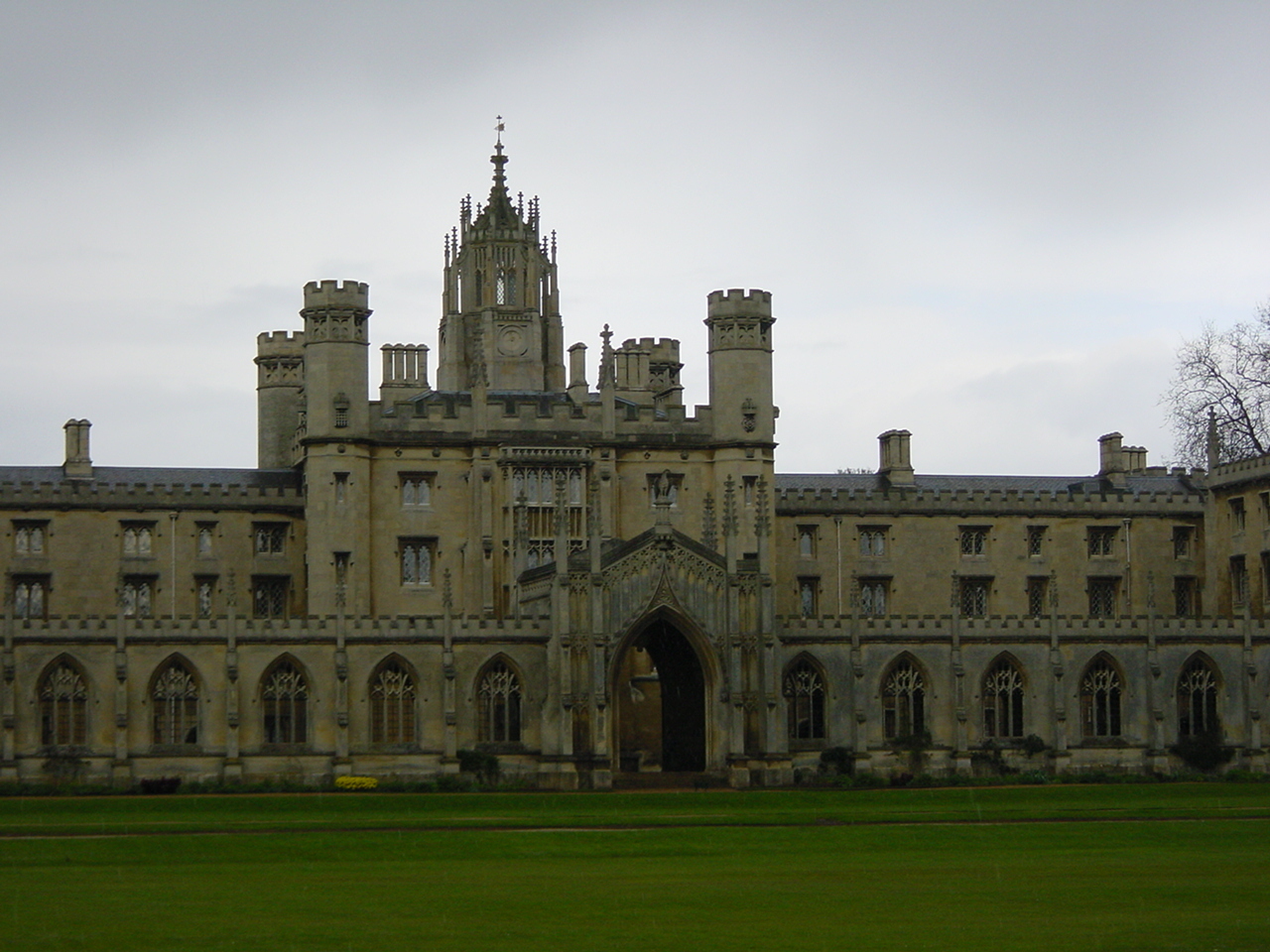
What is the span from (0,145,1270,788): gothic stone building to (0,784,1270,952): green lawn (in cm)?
1063

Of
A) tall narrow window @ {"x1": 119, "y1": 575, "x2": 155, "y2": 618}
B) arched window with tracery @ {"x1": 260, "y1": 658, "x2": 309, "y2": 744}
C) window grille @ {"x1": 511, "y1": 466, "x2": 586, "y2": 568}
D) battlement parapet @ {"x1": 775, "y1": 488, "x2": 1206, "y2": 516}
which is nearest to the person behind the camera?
arched window with tracery @ {"x1": 260, "y1": 658, "x2": 309, "y2": 744}

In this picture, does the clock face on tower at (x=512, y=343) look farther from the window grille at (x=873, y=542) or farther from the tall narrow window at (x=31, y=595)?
the tall narrow window at (x=31, y=595)

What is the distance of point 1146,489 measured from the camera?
8269cm

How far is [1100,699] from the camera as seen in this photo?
7119 cm

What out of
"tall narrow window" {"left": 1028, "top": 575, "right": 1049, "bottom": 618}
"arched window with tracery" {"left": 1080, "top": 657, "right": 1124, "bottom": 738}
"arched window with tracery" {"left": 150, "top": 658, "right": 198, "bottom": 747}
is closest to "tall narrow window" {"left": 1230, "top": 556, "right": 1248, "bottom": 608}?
"tall narrow window" {"left": 1028, "top": 575, "right": 1049, "bottom": 618}

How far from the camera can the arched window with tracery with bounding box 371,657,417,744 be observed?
65.8 metres

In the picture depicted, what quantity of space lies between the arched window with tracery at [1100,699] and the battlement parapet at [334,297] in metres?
26.1

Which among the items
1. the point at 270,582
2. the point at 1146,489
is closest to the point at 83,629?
the point at 270,582

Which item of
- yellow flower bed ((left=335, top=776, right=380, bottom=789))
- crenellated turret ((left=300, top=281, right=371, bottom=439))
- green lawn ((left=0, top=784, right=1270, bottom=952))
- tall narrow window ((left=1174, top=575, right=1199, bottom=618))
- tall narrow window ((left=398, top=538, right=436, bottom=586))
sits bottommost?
green lawn ((left=0, top=784, right=1270, bottom=952))

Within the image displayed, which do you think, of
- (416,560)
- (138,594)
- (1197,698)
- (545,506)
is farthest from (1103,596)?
(138,594)

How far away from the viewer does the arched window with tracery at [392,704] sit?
2591 inches

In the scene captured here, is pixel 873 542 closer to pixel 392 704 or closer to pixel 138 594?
pixel 392 704

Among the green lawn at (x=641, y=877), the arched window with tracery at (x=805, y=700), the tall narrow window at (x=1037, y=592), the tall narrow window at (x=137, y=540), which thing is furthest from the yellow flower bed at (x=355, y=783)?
the tall narrow window at (x=1037, y=592)

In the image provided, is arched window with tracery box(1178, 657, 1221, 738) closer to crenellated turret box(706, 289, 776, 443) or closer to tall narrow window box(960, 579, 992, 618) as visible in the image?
tall narrow window box(960, 579, 992, 618)
